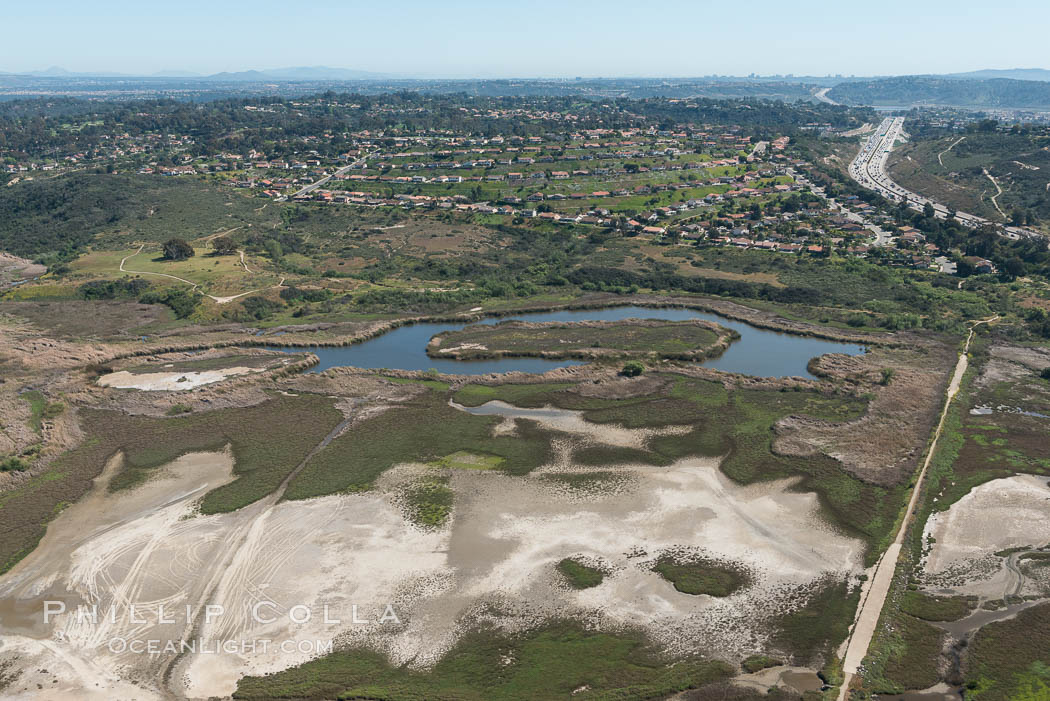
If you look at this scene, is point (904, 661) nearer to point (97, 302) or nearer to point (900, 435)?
point (900, 435)

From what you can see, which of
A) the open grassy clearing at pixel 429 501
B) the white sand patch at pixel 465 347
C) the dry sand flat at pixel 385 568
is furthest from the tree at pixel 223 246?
the open grassy clearing at pixel 429 501

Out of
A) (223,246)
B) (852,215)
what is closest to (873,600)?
(223,246)

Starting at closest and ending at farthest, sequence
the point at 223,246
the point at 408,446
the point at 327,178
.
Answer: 1. the point at 408,446
2. the point at 223,246
3. the point at 327,178

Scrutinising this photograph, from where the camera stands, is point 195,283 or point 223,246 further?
point 223,246

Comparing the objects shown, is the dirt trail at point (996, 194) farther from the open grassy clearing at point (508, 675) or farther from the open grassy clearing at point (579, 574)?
the open grassy clearing at point (508, 675)

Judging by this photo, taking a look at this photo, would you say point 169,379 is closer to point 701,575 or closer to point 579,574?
point 579,574
